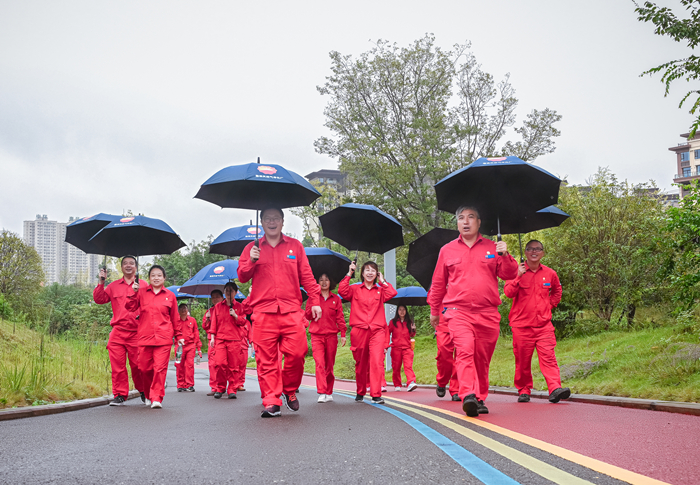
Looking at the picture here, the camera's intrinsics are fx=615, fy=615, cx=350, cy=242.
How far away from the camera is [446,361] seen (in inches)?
392

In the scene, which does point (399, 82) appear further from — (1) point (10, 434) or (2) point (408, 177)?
(1) point (10, 434)

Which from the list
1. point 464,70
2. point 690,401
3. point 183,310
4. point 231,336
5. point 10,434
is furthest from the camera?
point 464,70

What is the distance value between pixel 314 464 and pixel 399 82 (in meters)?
22.6

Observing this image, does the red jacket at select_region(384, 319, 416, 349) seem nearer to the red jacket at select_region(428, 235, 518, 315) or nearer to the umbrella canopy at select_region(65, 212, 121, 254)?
Result: the umbrella canopy at select_region(65, 212, 121, 254)

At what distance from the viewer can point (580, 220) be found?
17.7 metres

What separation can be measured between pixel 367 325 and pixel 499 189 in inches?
112

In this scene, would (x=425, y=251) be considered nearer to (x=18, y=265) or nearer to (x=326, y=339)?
(x=326, y=339)

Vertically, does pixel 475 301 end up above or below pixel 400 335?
above

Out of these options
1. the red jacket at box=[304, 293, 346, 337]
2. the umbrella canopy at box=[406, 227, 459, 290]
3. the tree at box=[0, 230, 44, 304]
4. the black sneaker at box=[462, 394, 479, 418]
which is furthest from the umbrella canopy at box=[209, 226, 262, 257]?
the tree at box=[0, 230, 44, 304]

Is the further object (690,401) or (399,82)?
(399,82)

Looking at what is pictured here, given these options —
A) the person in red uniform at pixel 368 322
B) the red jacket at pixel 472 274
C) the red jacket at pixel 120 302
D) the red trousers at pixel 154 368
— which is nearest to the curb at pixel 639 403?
the red jacket at pixel 472 274

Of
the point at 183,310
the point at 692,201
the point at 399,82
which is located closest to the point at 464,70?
the point at 399,82

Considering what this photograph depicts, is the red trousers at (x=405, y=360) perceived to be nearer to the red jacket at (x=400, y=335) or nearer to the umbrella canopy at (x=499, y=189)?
the red jacket at (x=400, y=335)

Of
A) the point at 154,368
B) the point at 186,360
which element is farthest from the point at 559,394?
the point at 186,360
